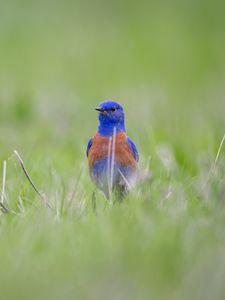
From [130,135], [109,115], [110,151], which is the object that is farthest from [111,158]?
[130,135]

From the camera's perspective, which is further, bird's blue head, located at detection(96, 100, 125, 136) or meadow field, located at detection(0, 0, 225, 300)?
bird's blue head, located at detection(96, 100, 125, 136)

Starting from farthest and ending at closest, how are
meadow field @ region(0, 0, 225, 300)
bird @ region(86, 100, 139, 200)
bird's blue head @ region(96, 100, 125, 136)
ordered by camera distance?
bird's blue head @ region(96, 100, 125, 136)
bird @ region(86, 100, 139, 200)
meadow field @ region(0, 0, 225, 300)

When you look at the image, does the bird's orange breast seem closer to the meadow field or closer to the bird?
the bird

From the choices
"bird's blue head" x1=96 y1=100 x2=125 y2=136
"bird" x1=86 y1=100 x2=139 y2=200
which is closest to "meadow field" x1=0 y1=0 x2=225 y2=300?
"bird" x1=86 y1=100 x2=139 y2=200

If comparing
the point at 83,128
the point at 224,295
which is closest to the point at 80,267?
the point at 224,295

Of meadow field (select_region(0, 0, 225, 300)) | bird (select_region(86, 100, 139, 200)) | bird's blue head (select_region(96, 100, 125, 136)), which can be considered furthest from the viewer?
bird's blue head (select_region(96, 100, 125, 136))

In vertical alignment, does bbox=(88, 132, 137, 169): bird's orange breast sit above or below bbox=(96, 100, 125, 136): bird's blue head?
below

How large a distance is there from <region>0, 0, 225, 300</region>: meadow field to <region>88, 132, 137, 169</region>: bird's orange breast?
0.11 metres

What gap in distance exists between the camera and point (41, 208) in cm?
342

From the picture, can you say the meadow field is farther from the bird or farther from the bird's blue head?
the bird's blue head

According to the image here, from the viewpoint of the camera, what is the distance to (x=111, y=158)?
3.84 meters

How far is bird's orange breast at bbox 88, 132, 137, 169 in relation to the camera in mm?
3852

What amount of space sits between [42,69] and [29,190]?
19.9 feet

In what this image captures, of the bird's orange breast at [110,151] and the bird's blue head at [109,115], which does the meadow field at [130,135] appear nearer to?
the bird's orange breast at [110,151]
